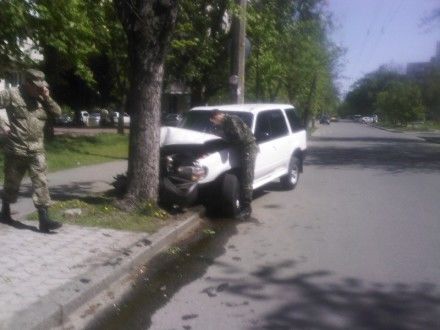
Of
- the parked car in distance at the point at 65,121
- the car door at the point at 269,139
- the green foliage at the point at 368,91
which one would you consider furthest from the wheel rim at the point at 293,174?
the green foliage at the point at 368,91

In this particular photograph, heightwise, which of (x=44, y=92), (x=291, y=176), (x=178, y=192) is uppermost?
(x=44, y=92)

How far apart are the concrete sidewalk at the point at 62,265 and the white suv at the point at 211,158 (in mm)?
548

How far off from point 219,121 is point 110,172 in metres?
5.88

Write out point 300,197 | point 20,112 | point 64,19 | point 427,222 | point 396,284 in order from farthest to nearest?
point 64,19 < point 300,197 < point 427,222 < point 20,112 < point 396,284

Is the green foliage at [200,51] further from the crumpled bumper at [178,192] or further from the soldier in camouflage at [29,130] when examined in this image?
the soldier in camouflage at [29,130]

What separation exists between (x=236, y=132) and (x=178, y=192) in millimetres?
1361

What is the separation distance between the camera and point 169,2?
8445 millimetres

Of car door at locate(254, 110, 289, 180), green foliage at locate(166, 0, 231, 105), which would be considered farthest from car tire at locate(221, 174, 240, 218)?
green foliage at locate(166, 0, 231, 105)

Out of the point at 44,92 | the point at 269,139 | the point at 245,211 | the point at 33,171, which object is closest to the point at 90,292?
the point at 33,171

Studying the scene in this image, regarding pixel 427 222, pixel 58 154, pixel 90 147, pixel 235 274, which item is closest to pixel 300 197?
pixel 427 222

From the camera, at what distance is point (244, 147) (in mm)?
9250

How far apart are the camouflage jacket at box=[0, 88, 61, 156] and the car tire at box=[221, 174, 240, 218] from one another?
3014mm

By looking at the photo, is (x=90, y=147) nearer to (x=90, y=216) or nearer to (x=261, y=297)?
(x=90, y=216)

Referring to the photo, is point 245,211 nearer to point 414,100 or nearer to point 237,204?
point 237,204
